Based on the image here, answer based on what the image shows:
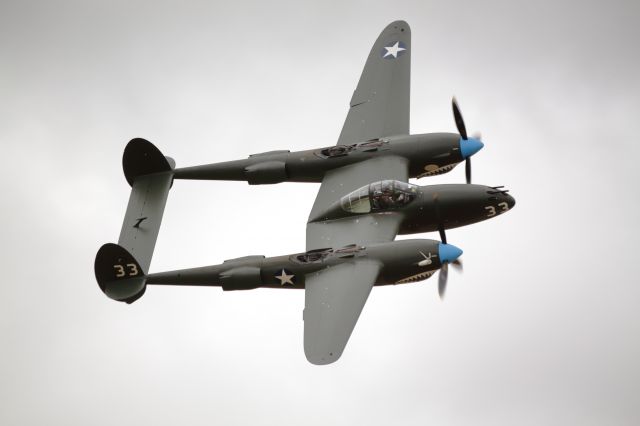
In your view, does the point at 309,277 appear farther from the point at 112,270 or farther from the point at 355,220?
the point at 112,270

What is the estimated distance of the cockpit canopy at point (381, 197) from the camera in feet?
158

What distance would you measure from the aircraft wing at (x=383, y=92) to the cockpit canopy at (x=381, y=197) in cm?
415

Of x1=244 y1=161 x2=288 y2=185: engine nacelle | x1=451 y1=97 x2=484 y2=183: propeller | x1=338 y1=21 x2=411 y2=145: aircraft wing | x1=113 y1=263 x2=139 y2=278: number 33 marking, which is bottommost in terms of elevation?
x1=113 y1=263 x2=139 y2=278: number 33 marking

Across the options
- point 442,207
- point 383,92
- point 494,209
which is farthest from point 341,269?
point 383,92

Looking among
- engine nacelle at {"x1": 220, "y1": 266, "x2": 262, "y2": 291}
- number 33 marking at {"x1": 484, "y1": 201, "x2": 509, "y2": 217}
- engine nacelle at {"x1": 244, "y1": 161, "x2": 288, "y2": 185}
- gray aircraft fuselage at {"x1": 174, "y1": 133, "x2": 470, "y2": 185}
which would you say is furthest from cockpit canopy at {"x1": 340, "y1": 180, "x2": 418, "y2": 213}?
engine nacelle at {"x1": 220, "y1": 266, "x2": 262, "y2": 291}

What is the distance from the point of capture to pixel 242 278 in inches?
1839

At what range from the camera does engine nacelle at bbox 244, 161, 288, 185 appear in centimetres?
5125

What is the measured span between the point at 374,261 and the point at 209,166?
10.1 m

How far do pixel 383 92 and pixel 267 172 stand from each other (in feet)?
21.0

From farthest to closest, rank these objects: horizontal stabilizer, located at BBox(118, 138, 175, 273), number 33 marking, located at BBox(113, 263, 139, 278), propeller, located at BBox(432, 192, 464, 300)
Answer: horizontal stabilizer, located at BBox(118, 138, 175, 273) < number 33 marking, located at BBox(113, 263, 139, 278) < propeller, located at BBox(432, 192, 464, 300)

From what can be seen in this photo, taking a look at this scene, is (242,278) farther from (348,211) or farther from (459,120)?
(459,120)

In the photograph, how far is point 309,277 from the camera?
152 ft

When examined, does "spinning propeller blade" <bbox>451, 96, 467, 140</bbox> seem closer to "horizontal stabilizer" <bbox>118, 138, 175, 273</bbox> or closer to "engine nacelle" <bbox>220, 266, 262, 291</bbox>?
"engine nacelle" <bbox>220, 266, 262, 291</bbox>

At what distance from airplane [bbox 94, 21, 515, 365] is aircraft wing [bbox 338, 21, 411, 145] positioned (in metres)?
0.05
